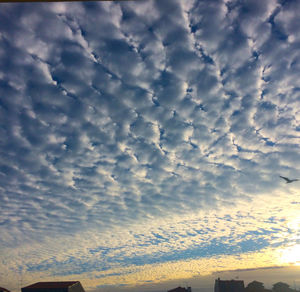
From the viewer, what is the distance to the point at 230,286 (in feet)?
242

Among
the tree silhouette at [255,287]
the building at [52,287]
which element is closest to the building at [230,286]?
the tree silhouette at [255,287]

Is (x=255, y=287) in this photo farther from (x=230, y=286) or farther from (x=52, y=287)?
(x=52, y=287)

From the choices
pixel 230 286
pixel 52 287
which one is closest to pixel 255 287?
pixel 230 286

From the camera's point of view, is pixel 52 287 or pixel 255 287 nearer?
pixel 52 287

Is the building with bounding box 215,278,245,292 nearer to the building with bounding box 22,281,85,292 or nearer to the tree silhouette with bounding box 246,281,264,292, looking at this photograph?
the tree silhouette with bounding box 246,281,264,292

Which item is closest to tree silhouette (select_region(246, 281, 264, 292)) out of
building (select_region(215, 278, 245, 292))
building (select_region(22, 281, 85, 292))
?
building (select_region(215, 278, 245, 292))

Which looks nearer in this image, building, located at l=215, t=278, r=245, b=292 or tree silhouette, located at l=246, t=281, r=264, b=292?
building, located at l=215, t=278, r=245, b=292

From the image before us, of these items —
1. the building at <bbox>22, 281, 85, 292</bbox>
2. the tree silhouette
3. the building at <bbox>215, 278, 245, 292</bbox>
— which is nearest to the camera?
the building at <bbox>22, 281, 85, 292</bbox>

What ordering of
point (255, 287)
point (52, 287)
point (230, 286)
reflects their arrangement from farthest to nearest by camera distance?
1. point (255, 287)
2. point (230, 286)
3. point (52, 287)

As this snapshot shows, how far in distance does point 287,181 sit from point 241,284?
6321cm

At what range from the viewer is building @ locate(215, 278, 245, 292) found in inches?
2881

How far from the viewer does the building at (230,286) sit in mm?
73188

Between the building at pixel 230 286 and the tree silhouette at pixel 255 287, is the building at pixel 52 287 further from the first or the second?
the tree silhouette at pixel 255 287

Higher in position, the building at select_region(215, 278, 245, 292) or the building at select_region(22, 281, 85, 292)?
the building at select_region(22, 281, 85, 292)
